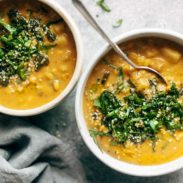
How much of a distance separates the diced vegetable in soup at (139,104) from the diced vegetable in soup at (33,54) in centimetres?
12

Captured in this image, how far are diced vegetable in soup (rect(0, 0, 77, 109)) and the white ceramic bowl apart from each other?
83mm

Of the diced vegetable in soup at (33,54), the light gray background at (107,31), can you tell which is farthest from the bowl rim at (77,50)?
the light gray background at (107,31)

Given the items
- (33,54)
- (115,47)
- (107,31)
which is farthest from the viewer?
(107,31)

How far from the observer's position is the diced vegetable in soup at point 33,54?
188 centimetres

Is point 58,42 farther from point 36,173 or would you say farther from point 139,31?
point 36,173

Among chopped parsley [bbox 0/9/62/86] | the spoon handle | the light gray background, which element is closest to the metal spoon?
the spoon handle

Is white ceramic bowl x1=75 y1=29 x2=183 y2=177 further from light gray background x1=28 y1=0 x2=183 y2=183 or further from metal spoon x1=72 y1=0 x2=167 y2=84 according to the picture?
light gray background x1=28 y1=0 x2=183 y2=183

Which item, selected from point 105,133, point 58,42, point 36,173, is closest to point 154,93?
point 105,133

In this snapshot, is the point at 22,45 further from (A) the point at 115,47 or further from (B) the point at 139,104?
(B) the point at 139,104

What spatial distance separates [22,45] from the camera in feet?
6.27

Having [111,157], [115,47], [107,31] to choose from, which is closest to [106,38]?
[115,47]

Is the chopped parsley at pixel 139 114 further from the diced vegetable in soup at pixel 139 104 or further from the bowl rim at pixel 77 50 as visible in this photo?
the bowl rim at pixel 77 50

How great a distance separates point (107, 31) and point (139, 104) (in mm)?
347

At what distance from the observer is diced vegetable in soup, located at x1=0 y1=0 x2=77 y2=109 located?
6.17 feet
